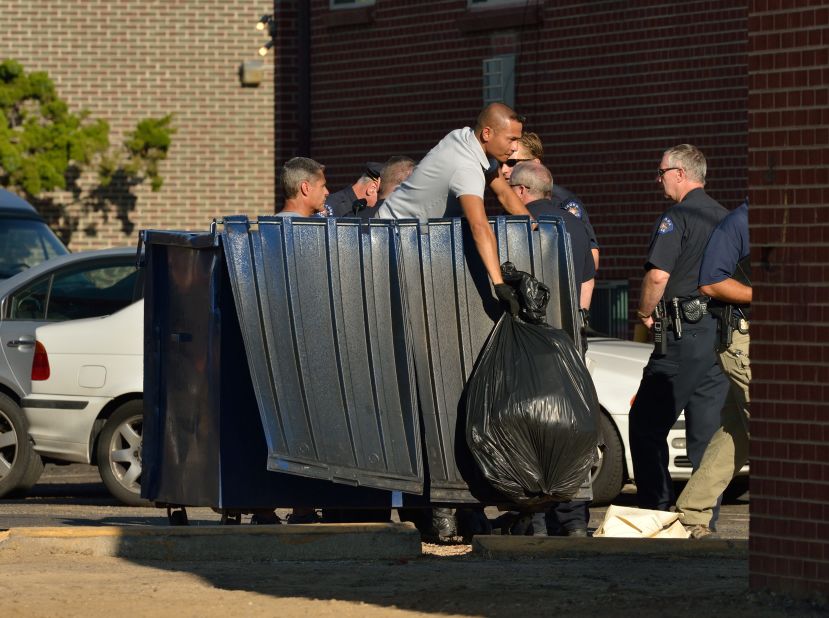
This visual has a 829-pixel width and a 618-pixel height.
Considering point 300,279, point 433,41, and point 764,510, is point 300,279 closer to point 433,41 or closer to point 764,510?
point 764,510

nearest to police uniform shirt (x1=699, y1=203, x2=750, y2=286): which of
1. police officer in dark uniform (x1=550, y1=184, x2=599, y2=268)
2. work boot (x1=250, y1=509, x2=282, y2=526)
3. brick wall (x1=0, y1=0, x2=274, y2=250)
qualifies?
police officer in dark uniform (x1=550, y1=184, x2=599, y2=268)

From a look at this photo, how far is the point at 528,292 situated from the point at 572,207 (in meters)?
1.86

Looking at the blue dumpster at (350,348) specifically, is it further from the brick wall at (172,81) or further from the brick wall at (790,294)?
the brick wall at (172,81)

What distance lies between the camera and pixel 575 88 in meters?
16.5

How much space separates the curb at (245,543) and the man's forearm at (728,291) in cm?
191

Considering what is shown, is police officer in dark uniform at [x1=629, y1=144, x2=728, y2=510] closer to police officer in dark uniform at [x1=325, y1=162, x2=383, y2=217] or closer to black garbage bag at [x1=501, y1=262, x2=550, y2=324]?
black garbage bag at [x1=501, y1=262, x2=550, y2=324]

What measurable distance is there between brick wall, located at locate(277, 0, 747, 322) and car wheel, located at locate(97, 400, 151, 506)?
555 cm

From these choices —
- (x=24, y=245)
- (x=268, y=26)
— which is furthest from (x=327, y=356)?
(x=268, y=26)

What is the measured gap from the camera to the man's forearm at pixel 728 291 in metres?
8.85

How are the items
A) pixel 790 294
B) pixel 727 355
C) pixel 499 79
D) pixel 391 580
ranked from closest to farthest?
1. pixel 790 294
2. pixel 391 580
3. pixel 727 355
4. pixel 499 79

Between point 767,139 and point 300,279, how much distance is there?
2301 millimetres

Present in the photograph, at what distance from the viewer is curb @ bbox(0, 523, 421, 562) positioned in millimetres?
8109

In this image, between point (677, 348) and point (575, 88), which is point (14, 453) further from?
point (575, 88)

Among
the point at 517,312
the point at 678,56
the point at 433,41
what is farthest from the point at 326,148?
the point at 517,312
